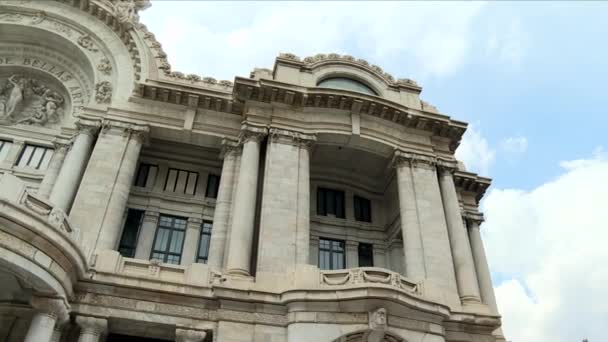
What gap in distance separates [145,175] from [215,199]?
423 centimetres

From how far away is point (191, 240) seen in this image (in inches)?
940

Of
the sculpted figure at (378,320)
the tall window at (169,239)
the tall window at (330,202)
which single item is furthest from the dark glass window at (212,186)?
the sculpted figure at (378,320)

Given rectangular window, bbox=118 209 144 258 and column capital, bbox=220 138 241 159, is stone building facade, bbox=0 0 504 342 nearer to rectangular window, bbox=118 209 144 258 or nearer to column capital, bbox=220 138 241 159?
rectangular window, bbox=118 209 144 258

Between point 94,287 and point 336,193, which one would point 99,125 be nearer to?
point 94,287

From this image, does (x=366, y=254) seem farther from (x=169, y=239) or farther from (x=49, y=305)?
(x=49, y=305)

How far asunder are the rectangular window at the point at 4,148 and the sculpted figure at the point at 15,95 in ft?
6.30

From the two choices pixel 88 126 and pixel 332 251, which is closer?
pixel 88 126

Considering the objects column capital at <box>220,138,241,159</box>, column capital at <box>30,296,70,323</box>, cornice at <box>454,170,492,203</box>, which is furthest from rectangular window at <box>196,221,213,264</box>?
cornice at <box>454,170,492,203</box>

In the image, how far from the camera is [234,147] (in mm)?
24719

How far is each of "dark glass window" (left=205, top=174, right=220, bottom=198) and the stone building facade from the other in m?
0.18

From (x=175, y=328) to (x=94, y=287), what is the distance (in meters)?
3.40

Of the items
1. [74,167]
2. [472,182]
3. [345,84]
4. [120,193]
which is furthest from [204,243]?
[472,182]

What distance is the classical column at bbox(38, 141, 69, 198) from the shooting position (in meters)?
23.0

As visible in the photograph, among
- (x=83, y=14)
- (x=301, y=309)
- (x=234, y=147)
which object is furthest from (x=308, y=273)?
(x=83, y=14)
